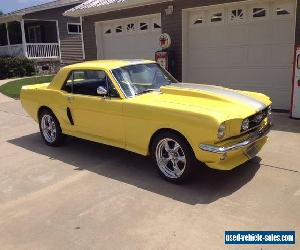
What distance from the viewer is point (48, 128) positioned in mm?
7027

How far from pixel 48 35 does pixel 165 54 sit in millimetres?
17179

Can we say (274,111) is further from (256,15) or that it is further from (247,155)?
(247,155)

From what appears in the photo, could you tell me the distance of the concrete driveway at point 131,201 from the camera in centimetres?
376

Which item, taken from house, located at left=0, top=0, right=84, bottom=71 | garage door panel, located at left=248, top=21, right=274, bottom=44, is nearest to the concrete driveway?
garage door panel, located at left=248, top=21, right=274, bottom=44

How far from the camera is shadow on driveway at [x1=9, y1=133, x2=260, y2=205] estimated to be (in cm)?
469

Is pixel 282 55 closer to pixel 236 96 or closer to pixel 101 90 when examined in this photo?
pixel 236 96

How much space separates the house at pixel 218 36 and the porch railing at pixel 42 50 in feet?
38.8

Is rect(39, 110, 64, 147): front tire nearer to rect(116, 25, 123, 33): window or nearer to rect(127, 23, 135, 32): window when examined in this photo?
rect(127, 23, 135, 32): window

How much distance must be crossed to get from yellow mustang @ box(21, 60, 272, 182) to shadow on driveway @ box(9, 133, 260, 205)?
23 cm

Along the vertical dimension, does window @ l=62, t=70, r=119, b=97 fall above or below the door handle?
above

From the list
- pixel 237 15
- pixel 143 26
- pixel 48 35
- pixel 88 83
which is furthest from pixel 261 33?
pixel 48 35

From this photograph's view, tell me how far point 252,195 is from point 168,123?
1.35 metres

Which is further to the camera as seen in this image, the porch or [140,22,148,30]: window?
the porch

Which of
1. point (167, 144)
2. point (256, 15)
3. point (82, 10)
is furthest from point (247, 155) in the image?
point (82, 10)
